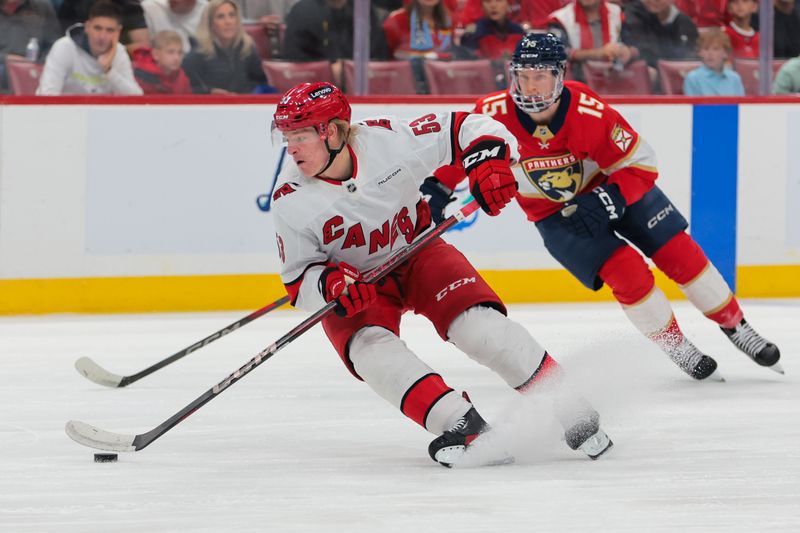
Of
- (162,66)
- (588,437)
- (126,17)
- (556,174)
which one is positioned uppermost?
(126,17)

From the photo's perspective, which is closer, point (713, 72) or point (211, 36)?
point (211, 36)

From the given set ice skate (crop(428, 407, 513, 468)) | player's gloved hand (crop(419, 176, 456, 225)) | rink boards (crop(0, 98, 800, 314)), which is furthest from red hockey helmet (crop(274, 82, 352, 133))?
rink boards (crop(0, 98, 800, 314))

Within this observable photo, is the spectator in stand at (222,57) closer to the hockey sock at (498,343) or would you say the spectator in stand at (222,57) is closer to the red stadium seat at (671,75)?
the red stadium seat at (671,75)

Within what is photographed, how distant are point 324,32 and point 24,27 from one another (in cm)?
129

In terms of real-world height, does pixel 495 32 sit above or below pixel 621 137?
above

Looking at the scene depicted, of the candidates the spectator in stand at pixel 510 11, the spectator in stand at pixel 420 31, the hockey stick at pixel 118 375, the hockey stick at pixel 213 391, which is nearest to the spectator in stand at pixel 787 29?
the spectator in stand at pixel 510 11

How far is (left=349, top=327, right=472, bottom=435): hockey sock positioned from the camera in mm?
2895

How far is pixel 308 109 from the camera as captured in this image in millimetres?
2932

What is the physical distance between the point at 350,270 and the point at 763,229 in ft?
11.6

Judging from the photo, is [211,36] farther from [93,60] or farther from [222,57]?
[93,60]

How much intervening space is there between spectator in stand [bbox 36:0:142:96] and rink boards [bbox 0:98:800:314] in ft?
0.31

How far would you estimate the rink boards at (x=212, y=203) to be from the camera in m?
5.50

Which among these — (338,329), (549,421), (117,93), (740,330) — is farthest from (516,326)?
(117,93)

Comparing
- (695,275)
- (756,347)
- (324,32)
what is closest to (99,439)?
(695,275)
